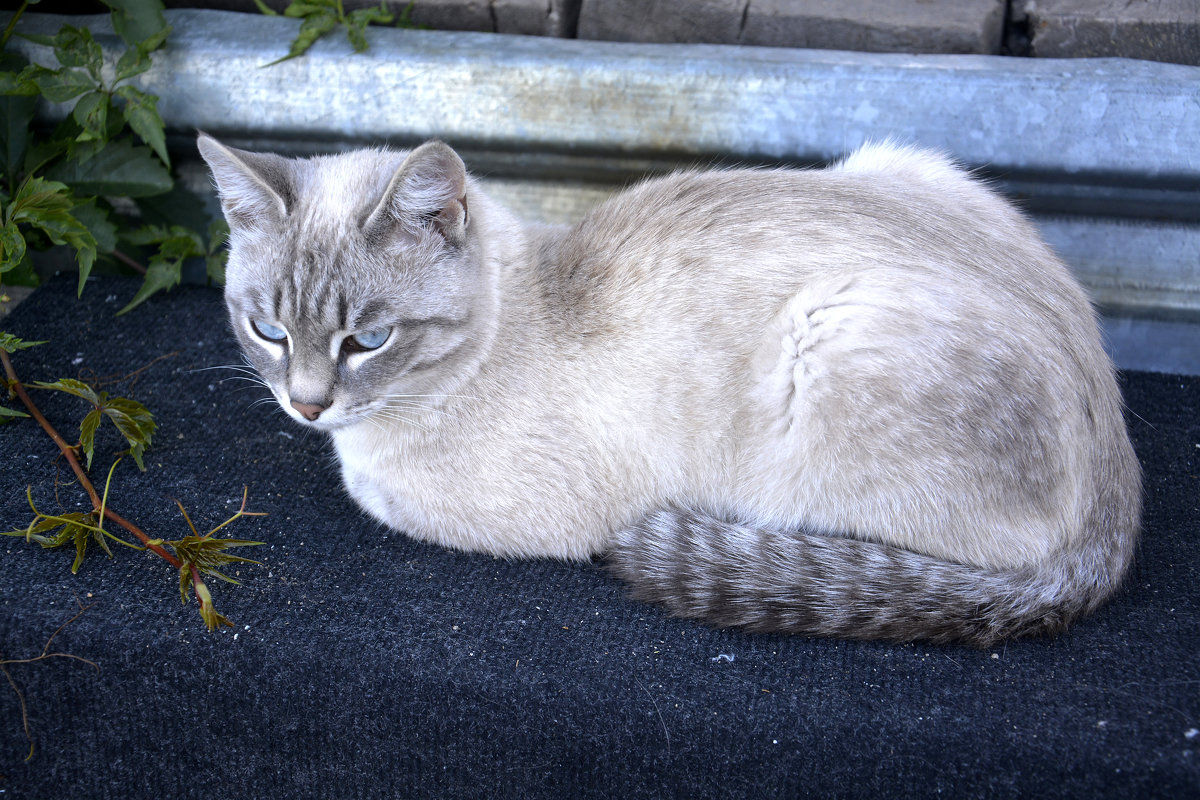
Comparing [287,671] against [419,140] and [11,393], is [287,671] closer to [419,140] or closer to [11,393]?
[11,393]

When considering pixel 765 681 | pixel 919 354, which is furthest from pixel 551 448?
pixel 919 354

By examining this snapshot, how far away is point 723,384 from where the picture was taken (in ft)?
7.04

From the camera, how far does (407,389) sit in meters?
2.17

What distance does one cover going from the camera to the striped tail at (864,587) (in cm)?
194

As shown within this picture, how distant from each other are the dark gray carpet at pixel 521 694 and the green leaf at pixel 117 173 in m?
1.22

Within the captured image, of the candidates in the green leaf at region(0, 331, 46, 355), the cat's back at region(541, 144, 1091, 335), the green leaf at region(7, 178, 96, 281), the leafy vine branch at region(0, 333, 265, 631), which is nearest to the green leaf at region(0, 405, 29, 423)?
the leafy vine branch at region(0, 333, 265, 631)

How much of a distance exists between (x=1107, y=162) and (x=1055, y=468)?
48.5 inches

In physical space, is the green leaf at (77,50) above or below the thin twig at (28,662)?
above

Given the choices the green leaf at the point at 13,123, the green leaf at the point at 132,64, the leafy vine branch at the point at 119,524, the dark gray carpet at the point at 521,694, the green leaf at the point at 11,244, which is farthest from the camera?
the green leaf at the point at 13,123

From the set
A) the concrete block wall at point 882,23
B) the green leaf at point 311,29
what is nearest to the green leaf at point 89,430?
the green leaf at point 311,29

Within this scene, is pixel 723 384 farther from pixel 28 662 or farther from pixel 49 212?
pixel 49 212

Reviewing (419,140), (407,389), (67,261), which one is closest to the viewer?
(407,389)

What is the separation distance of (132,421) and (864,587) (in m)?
1.91

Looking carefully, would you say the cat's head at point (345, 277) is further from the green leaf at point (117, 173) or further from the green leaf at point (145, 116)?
the green leaf at point (117, 173)
